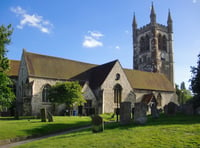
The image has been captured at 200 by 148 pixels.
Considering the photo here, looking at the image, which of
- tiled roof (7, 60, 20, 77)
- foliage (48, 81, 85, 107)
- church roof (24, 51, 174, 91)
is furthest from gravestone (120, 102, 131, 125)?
tiled roof (7, 60, 20, 77)

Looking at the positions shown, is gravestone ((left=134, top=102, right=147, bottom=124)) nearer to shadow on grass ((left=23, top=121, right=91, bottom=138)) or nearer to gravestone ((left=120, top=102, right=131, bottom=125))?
gravestone ((left=120, top=102, right=131, bottom=125))

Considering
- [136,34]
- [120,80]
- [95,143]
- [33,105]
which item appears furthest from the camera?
[136,34]

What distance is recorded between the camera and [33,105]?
121 feet

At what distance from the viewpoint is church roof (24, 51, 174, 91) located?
1574 inches

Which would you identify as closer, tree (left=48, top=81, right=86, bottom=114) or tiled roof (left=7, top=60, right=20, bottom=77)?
tree (left=48, top=81, right=86, bottom=114)

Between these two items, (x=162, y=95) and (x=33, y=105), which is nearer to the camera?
(x=33, y=105)

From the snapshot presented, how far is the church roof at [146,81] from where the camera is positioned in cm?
5081

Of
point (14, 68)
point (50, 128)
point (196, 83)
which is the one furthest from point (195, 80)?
point (14, 68)

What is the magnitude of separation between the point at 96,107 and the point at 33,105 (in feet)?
36.2

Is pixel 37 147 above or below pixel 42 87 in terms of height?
below

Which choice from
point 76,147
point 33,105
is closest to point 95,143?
point 76,147

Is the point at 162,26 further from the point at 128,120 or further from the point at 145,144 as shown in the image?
the point at 145,144

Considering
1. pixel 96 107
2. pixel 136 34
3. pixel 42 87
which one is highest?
pixel 136 34

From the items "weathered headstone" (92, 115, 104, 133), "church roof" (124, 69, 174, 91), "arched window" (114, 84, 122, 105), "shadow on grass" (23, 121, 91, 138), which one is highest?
"church roof" (124, 69, 174, 91)
